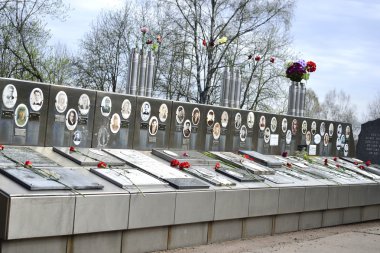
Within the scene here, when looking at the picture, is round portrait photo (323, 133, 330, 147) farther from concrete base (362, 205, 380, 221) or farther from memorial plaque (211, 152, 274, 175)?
memorial plaque (211, 152, 274, 175)

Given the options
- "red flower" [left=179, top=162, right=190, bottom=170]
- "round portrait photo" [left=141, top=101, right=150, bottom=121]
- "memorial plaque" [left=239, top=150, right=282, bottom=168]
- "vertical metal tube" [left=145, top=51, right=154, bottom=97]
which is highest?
"vertical metal tube" [left=145, top=51, right=154, bottom=97]

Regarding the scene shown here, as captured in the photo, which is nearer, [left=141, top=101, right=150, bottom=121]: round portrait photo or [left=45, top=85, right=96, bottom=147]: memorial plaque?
[left=45, top=85, right=96, bottom=147]: memorial plaque

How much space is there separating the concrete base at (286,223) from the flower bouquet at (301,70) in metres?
5.25

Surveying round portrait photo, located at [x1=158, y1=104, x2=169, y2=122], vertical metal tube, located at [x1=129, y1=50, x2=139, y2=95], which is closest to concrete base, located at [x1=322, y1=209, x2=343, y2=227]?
round portrait photo, located at [x1=158, y1=104, x2=169, y2=122]

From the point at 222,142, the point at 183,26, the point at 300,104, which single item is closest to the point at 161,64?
the point at 183,26

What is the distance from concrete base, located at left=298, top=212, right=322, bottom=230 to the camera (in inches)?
443

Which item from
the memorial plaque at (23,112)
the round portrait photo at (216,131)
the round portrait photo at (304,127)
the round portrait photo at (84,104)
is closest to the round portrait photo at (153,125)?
the round portrait photo at (84,104)

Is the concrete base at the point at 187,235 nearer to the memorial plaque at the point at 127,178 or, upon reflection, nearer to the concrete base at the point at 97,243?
the memorial plaque at the point at 127,178

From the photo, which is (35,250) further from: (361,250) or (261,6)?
(261,6)

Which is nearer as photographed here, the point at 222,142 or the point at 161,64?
the point at 222,142

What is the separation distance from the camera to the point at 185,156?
10414 mm

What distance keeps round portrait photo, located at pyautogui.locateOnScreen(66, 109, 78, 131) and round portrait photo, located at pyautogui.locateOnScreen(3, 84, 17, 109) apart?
3.31ft

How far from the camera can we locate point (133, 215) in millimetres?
7418

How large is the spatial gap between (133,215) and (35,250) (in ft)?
4.73
